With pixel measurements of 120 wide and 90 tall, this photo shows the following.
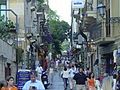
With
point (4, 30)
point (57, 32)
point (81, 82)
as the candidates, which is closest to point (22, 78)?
point (81, 82)

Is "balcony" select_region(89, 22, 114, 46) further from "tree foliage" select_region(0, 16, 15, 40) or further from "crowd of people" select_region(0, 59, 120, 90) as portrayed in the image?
"tree foliage" select_region(0, 16, 15, 40)

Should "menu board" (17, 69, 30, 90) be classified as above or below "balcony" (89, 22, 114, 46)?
below

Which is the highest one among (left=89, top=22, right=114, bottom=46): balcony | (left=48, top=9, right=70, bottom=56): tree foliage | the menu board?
(left=89, top=22, right=114, bottom=46): balcony

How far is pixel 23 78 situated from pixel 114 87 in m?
7.86

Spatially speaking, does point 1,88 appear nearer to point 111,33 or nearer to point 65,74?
point 65,74

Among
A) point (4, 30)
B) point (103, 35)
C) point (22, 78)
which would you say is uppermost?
point (4, 30)

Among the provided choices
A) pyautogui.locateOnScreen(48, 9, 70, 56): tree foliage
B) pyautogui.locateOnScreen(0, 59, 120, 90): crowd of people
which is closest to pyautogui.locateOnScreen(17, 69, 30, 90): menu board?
pyautogui.locateOnScreen(0, 59, 120, 90): crowd of people

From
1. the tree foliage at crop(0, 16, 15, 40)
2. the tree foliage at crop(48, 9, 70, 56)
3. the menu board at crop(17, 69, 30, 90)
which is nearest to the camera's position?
the menu board at crop(17, 69, 30, 90)

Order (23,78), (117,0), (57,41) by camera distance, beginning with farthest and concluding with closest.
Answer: (57,41) → (117,0) → (23,78)

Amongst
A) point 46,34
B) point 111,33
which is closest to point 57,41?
point 46,34

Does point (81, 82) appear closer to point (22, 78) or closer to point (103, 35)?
point (22, 78)

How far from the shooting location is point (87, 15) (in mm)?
42000

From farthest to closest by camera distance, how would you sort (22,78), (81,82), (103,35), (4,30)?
1. (103,35)
2. (4,30)
3. (22,78)
4. (81,82)

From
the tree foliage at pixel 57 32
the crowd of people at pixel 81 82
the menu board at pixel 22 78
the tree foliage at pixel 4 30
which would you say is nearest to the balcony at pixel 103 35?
the crowd of people at pixel 81 82
